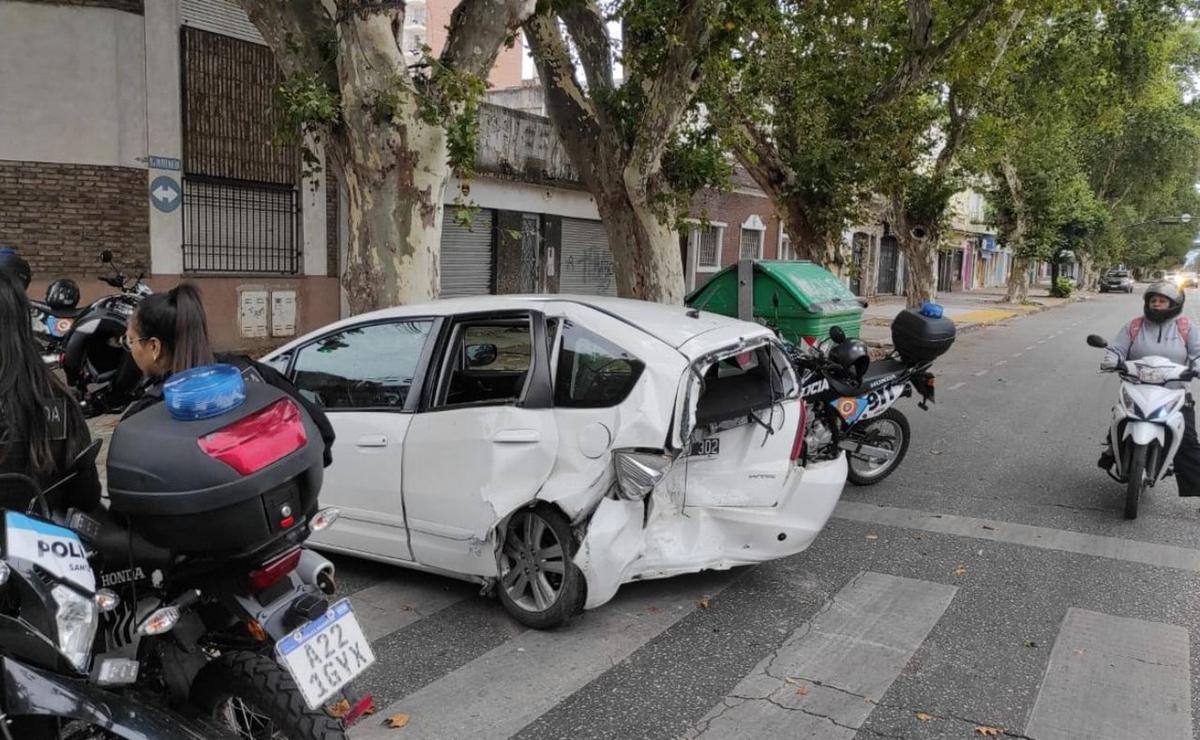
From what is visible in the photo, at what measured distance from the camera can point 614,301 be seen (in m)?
4.73

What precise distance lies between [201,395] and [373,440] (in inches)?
91.0

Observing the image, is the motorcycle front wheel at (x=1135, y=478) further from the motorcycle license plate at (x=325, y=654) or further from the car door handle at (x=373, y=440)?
the motorcycle license plate at (x=325, y=654)

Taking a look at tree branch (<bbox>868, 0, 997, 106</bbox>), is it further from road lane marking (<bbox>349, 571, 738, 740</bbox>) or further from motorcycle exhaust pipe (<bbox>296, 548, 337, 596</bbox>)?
motorcycle exhaust pipe (<bbox>296, 548, 337, 596</bbox>)

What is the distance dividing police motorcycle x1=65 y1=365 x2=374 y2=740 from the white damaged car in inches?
58.2

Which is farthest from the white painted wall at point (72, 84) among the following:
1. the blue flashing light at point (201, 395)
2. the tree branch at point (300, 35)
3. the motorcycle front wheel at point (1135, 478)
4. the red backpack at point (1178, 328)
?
the motorcycle front wheel at point (1135, 478)

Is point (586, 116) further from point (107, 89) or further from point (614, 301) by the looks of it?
point (614, 301)

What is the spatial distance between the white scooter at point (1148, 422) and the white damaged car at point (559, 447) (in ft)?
8.76

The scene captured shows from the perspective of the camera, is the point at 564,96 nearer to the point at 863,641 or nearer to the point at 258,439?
the point at 863,641

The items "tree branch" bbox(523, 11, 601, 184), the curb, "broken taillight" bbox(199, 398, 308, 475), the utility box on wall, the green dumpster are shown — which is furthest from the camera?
the curb

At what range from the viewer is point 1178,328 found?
21.2 feet

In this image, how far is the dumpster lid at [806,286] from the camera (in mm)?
8664

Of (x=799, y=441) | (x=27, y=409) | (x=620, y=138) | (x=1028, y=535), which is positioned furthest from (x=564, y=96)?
(x=27, y=409)

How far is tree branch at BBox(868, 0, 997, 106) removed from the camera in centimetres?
1416

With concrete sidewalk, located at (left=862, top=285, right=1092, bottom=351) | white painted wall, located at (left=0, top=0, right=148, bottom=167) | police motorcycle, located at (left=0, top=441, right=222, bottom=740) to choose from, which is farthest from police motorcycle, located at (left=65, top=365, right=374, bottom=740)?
concrete sidewalk, located at (left=862, top=285, right=1092, bottom=351)
